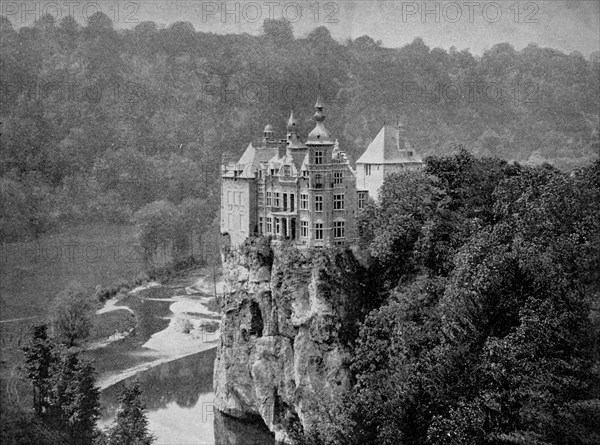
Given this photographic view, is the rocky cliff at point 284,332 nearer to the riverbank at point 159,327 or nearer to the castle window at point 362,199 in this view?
the castle window at point 362,199

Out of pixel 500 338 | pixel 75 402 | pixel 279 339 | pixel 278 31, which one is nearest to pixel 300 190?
pixel 279 339

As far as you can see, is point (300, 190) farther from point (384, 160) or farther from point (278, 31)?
point (278, 31)

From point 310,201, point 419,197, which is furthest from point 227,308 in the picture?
point 419,197

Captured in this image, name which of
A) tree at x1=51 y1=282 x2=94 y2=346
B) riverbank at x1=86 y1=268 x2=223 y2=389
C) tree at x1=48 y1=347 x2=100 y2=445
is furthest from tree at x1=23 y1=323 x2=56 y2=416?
tree at x1=51 y1=282 x2=94 y2=346

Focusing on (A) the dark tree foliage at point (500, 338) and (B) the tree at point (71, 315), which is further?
(B) the tree at point (71, 315)

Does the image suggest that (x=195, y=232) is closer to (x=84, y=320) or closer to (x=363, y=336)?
(x=84, y=320)

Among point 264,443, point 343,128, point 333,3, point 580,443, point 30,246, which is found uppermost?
point 333,3

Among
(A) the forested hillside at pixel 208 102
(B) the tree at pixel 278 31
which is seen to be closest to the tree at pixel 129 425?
(A) the forested hillside at pixel 208 102
